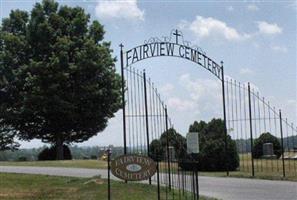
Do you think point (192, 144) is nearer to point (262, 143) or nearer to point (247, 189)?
point (247, 189)

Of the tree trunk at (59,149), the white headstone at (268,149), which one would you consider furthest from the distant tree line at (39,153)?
the white headstone at (268,149)

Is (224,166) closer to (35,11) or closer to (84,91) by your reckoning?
(84,91)

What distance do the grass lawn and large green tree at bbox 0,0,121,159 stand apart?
65.2 feet

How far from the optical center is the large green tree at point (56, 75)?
40156mm

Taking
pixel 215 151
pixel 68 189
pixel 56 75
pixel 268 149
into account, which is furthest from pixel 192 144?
pixel 56 75

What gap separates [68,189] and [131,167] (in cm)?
624

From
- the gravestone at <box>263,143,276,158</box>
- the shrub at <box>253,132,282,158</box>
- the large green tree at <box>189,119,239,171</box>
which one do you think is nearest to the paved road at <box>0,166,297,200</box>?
the large green tree at <box>189,119,239,171</box>

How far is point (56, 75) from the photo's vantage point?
3981 cm

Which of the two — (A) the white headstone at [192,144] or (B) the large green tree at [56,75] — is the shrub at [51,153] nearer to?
(B) the large green tree at [56,75]

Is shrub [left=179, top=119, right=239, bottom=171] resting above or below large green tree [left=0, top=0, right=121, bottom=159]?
below

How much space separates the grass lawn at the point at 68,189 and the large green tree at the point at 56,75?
65.2ft

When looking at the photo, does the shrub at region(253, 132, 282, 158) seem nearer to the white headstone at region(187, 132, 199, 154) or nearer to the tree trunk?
the tree trunk

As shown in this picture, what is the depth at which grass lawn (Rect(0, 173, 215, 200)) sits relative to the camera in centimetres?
1556

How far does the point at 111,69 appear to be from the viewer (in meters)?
43.2
